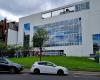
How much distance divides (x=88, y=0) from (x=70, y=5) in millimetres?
7016

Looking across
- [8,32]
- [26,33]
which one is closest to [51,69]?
[26,33]

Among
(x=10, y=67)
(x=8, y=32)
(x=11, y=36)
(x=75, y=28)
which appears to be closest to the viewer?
(x=10, y=67)

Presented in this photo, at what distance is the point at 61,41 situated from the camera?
3287 inches

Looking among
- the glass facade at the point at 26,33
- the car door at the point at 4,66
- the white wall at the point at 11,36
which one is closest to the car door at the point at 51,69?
the car door at the point at 4,66

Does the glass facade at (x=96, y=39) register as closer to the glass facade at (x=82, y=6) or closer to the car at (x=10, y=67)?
the glass facade at (x=82, y=6)

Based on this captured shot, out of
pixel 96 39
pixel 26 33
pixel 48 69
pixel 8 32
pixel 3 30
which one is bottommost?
pixel 48 69

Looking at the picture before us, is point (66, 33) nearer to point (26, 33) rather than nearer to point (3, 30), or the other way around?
point (26, 33)

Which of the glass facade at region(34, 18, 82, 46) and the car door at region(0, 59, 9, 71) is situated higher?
the glass facade at region(34, 18, 82, 46)

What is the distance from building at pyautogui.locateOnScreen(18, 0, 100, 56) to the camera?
75.8m

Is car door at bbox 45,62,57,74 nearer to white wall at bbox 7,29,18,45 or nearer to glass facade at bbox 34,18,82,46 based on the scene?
glass facade at bbox 34,18,82,46

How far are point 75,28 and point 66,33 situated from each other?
11.9 feet

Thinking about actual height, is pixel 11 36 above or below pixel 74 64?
above

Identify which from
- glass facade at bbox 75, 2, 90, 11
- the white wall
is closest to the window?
the white wall

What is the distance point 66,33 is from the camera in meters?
82.2
